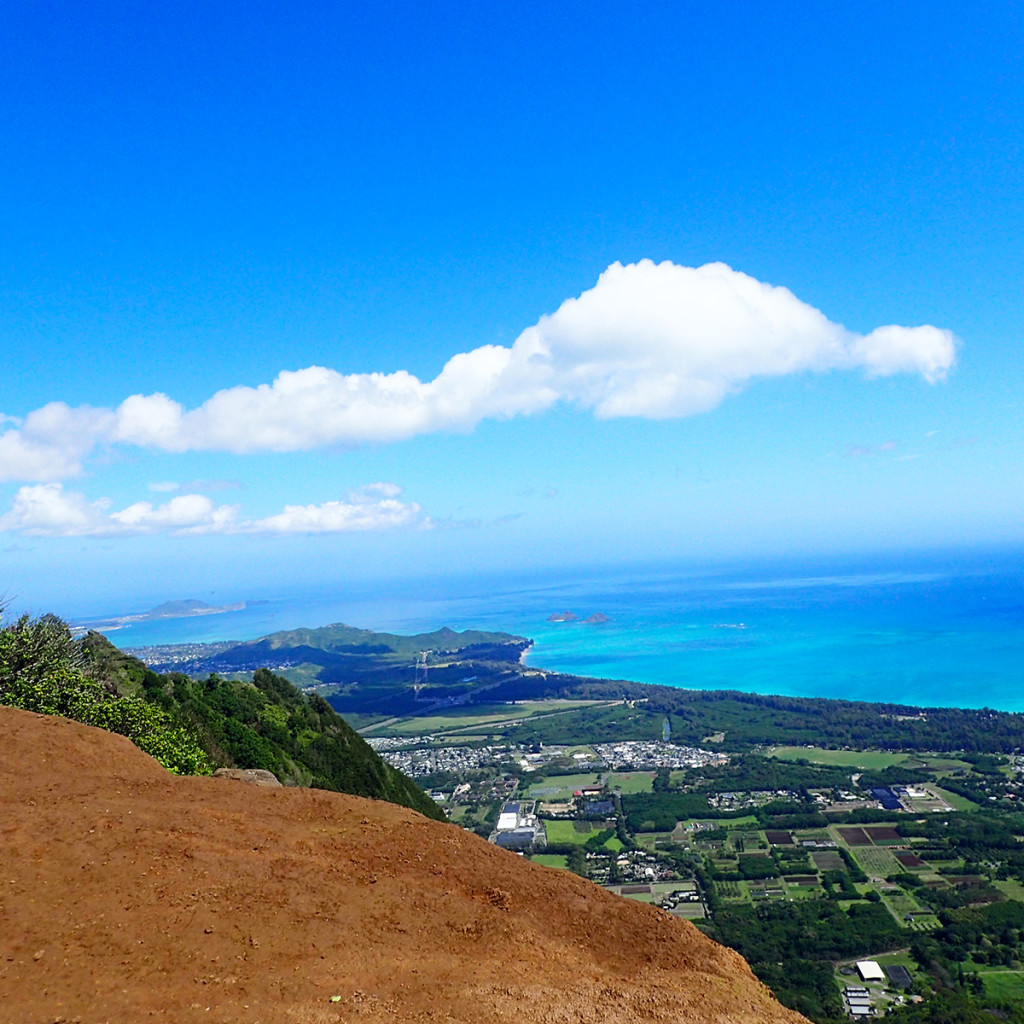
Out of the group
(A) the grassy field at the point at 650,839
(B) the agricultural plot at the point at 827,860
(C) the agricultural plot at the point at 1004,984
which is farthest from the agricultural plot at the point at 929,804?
(C) the agricultural plot at the point at 1004,984

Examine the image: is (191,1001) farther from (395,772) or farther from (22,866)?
(395,772)

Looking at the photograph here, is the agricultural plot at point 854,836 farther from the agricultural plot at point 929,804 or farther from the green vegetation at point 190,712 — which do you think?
the green vegetation at point 190,712

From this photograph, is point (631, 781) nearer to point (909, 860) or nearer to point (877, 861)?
point (877, 861)

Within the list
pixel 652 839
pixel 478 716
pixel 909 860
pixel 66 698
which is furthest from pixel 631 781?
pixel 66 698

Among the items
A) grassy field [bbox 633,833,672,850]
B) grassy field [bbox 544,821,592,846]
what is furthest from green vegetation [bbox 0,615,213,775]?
grassy field [bbox 633,833,672,850]

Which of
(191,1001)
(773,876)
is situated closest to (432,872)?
(191,1001)

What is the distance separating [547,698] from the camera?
12106 cm

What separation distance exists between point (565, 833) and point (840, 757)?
38772 mm

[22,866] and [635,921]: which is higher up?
[22,866]

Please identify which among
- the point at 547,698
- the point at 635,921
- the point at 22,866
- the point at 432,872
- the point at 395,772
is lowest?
the point at 547,698

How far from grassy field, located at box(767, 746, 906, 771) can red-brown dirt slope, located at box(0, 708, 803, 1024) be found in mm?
72833

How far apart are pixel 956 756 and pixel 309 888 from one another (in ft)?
274

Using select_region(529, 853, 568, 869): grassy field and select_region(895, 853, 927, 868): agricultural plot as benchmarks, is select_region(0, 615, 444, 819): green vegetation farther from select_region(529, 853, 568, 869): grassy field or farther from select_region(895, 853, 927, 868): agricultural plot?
select_region(895, 853, 927, 868): agricultural plot

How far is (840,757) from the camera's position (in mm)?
Result: 76750
